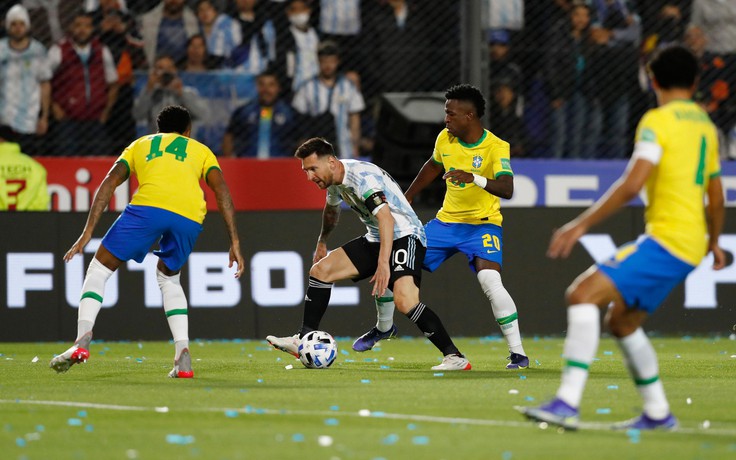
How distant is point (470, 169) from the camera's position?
10.4 meters

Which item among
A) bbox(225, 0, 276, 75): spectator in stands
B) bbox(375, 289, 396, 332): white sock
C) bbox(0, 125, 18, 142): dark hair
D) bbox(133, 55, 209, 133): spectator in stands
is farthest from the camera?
bbox(225, 0, 276, 75): spectator in stands

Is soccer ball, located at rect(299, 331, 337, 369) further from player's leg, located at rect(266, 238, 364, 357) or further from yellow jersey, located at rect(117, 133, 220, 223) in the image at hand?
yellow jersey, located at rect(117, 133, 220, 223)

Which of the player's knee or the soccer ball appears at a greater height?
the player's knee

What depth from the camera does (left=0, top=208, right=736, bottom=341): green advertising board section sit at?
1361 centimetres

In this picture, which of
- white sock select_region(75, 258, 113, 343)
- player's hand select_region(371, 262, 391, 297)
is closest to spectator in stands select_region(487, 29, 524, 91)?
player's hand select_region(371, 262, 391, 297)

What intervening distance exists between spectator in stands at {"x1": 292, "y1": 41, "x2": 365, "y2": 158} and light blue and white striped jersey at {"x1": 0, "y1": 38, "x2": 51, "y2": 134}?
2958 mm

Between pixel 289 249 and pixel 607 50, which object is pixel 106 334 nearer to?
pixel 289 249

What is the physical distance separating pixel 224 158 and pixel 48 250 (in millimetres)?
2221

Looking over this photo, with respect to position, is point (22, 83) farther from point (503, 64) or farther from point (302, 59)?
point (503, 64)

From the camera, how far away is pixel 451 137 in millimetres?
10578

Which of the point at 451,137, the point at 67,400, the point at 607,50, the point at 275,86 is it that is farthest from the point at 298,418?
the point at 607,50

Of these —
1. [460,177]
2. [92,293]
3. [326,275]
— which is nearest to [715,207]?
[460,177]

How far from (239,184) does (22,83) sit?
2720 millimetres

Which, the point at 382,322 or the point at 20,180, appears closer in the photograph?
the point at 382,322
